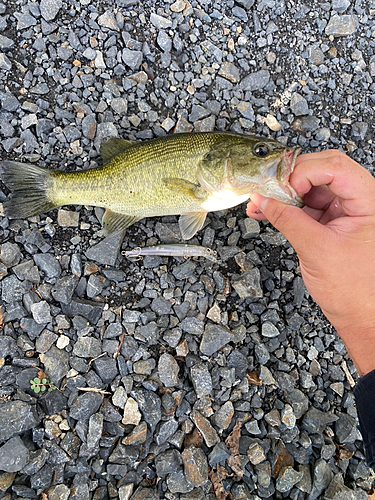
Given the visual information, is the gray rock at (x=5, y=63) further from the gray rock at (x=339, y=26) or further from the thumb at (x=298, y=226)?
the gray rock at (x=339, y=26)

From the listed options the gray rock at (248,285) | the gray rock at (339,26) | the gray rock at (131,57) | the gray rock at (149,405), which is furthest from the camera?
the gray rock at (339,26)

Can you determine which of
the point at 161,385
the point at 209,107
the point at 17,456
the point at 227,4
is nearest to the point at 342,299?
the point at 161,385

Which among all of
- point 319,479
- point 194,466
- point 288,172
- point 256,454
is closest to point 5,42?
point 288,172

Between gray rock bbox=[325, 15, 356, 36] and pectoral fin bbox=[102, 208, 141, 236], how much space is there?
12.5ft

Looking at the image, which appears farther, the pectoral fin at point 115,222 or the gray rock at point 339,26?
the gray rock at point 339,26

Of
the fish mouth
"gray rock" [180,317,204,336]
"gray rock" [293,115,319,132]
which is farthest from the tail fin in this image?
"gray rock" [293,115,319,132]

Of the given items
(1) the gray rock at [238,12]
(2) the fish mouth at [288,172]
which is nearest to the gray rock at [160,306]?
(2) the fish mouth at [288,172]

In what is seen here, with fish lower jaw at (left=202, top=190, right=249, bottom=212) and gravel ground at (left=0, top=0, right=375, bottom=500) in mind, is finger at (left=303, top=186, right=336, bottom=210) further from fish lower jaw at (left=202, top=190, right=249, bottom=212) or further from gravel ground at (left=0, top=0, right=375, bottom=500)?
gravel ground at (left=0, top=0, right=375, bottom=500)

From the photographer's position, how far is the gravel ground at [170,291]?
3.79 metres

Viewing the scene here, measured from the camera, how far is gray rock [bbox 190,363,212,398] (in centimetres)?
396

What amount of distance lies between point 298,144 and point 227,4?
6.91 feet

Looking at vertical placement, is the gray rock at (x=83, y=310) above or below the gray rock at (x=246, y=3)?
below

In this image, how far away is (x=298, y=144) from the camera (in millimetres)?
4680

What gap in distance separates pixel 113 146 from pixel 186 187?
103cm
